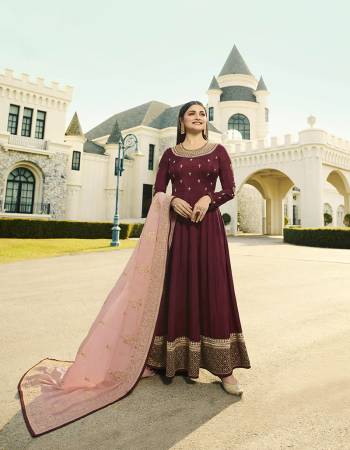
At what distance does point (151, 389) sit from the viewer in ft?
7.06

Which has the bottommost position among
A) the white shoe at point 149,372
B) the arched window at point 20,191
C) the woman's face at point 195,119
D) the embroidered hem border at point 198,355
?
the white shoe at point 149,372

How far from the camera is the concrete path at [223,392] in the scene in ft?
5.31

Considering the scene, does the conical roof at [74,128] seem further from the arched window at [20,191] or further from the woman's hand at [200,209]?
the woman's hand at [200,209]

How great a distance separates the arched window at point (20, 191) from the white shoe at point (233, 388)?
23.6 meters

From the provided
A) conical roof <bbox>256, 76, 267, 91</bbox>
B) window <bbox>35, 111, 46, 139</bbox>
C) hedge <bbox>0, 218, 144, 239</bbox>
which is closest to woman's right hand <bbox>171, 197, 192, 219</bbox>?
hedge <bbox>0, 218, 144, 239</bbox>

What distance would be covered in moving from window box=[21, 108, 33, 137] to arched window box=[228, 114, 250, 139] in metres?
24.9

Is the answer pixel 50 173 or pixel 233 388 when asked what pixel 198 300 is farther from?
pixel 50 173

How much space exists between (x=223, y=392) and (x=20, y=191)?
24243mm

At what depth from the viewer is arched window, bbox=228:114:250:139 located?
129 feet

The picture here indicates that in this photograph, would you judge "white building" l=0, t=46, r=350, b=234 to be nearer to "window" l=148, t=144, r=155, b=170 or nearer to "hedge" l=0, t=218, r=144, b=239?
"window" l=148, t=144, r=155, b=170

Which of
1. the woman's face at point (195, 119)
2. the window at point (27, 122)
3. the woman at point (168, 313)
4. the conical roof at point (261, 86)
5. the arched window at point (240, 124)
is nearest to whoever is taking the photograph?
the woman at point (168, 313)

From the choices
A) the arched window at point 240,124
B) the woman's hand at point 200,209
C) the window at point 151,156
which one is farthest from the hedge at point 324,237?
the arched window at point 240,124

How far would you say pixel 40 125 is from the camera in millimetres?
23969

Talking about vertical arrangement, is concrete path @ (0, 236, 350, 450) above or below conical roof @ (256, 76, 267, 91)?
below
